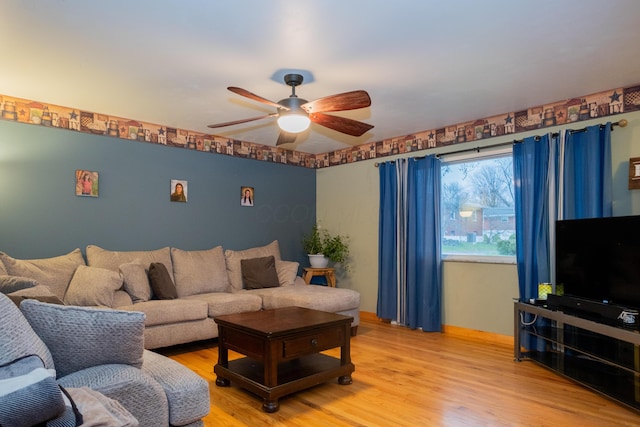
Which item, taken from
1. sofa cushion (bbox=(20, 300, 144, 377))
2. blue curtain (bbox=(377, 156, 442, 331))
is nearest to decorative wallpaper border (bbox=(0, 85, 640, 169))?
blue curtain (bbox=(377, 156, 442, 331))

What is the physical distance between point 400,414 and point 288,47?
2547 millimetres

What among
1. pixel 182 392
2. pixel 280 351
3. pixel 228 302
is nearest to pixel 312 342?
pixel 280 351

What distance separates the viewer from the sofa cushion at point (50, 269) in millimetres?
3400

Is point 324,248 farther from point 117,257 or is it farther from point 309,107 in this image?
point 309,107

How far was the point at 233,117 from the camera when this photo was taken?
4.50m

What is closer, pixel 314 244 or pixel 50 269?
pixel 50 269

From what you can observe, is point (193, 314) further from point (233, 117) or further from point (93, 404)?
point (93, 404)

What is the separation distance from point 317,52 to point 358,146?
3.10 metres

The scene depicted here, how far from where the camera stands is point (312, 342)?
2969 millimetres

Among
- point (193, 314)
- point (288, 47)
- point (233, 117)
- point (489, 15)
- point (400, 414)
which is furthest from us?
point (233, 117)

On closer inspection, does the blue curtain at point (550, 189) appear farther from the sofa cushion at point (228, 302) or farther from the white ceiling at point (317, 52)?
the sofa cushion at point (228, 302)

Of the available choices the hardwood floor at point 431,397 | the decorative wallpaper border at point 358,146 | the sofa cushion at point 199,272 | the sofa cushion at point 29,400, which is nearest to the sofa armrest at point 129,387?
the sofa cushion at point 29,400

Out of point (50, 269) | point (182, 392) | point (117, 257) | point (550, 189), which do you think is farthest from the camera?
point (117, 257)

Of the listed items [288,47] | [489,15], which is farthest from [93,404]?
[489,15]
